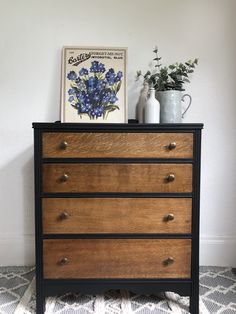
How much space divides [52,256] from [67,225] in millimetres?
167

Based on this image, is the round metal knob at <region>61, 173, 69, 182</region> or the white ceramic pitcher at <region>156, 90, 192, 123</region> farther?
the white ceramic pitcher at <region>156, 90, 192, 123</region>

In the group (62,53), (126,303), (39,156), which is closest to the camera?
(39,156)

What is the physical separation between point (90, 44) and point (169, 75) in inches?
21.8

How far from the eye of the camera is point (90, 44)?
6.28ft

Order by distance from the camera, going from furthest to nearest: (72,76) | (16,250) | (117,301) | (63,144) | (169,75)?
(16,250), (72,76), (169,75), (117,301), (63,144)

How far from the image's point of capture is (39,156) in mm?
1415

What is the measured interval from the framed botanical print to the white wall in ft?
0.32

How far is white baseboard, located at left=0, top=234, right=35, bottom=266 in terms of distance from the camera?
1987mm

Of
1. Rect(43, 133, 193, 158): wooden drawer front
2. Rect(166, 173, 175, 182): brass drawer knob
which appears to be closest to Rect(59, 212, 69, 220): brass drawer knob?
Rect(43, 133, 193, 158): wooden drawer front

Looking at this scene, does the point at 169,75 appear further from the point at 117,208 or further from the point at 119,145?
the point at 117,208

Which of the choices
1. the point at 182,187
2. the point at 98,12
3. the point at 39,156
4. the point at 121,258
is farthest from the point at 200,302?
the point at 98,12

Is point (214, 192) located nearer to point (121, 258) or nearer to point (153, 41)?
point (121, 258)

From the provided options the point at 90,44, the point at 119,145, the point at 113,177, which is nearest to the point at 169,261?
the point at 113,177

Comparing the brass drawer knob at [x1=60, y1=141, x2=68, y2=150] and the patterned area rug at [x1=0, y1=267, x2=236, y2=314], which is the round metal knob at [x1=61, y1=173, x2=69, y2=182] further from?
the patterned area rug at [x1=0, y1=267, x2=236, y2=314]
